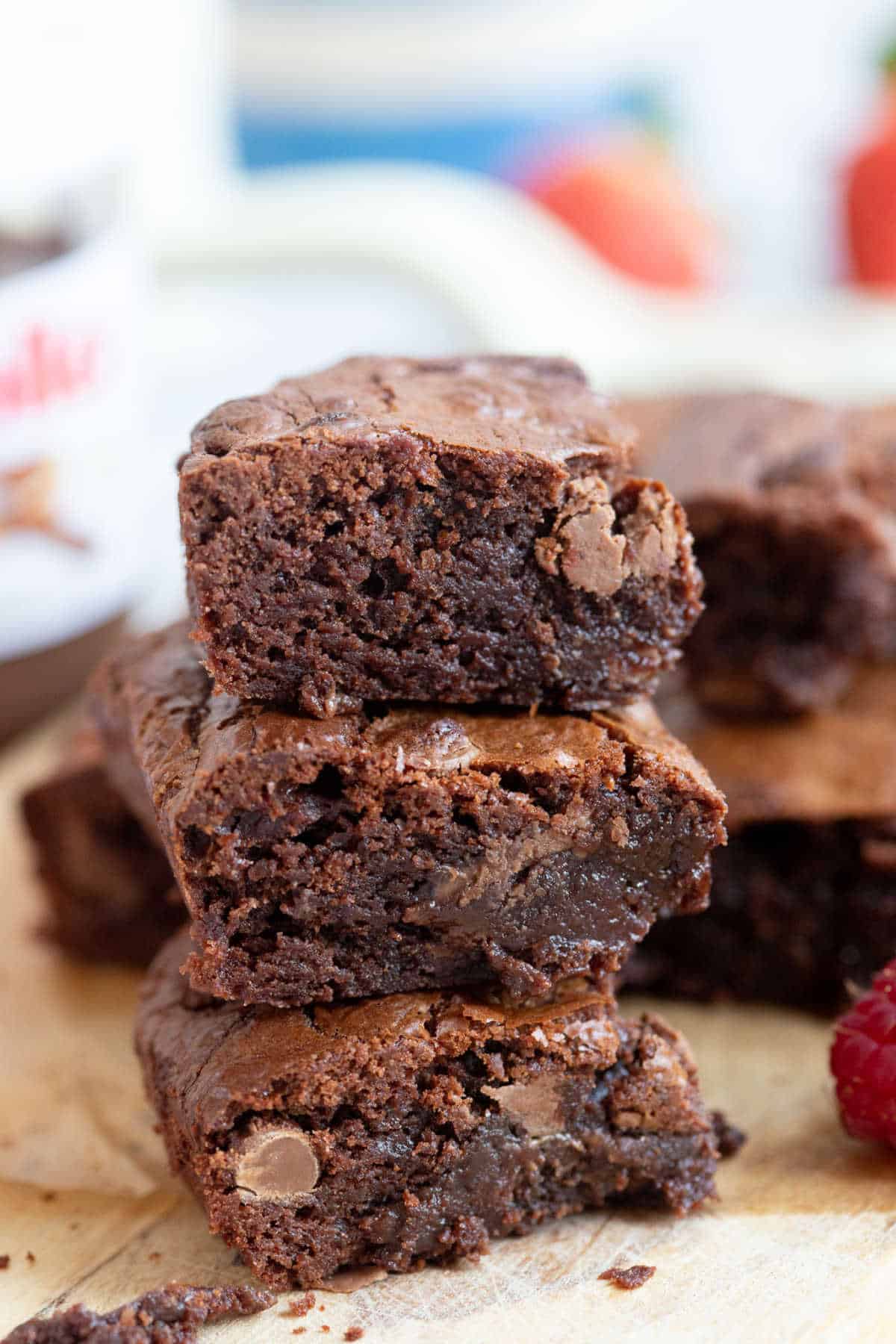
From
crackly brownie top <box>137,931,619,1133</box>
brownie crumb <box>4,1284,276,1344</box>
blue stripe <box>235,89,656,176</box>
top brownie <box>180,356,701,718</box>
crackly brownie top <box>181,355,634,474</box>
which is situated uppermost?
blue stripe <box>235,89,656,176</box>

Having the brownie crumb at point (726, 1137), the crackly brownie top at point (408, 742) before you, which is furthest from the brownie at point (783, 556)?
the brownie crumb at point (726, 1137)

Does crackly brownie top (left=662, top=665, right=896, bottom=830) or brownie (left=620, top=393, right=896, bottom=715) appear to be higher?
brownie (left=620, top=393, right=896, bottom=715)

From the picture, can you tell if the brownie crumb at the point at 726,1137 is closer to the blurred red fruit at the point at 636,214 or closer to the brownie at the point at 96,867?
the brownie at the point at 96,867

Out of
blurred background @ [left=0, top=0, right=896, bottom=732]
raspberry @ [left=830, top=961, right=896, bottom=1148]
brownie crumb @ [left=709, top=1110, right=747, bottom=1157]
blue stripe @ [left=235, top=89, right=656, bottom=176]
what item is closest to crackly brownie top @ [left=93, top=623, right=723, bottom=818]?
raspberry @ [left=830, top=961, right=896, bottom=1148]

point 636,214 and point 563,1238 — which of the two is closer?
point 563,1238

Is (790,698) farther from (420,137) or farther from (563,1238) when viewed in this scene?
(420,137)

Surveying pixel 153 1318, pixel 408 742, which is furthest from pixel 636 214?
pixel 153 1318

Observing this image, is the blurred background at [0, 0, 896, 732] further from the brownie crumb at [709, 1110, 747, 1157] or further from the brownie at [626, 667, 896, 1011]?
the brownie crumb at [709, 1110, 747, 1157]
